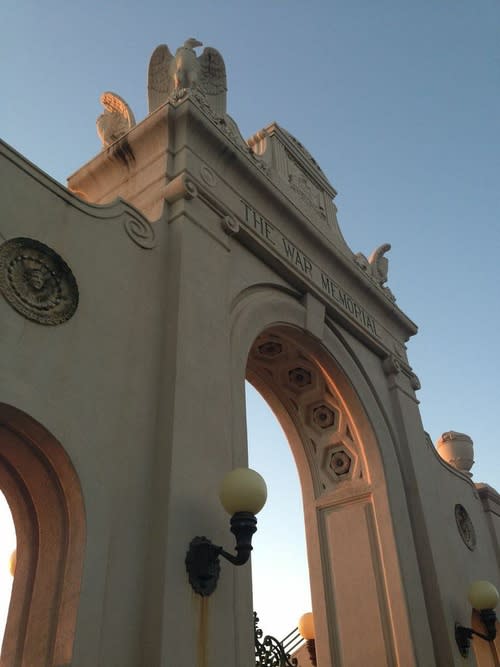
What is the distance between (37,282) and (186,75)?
5044 mm

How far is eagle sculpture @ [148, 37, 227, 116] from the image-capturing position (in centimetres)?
974

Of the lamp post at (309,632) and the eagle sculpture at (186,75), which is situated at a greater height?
the eagle sculpture at (186,75)

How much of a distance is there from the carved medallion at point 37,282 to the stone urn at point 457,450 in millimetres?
11047

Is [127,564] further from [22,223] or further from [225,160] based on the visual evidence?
[225,160]

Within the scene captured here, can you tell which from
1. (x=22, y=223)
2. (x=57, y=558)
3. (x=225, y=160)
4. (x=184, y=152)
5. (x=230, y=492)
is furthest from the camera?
(x=225, y=160)

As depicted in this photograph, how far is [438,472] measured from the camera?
518 inches

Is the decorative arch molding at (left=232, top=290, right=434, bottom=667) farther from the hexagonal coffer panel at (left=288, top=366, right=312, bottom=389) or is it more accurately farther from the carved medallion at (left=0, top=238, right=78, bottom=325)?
the carved medallion at (left=0, top=238, right=78, bottom=325)

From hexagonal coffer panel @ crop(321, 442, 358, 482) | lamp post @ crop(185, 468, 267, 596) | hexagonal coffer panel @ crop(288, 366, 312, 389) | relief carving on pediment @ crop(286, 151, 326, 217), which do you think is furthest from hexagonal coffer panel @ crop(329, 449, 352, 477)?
lamp post @ crop(185, 468, 267, 596)

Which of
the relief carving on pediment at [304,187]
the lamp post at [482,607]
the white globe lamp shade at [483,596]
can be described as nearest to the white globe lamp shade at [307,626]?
the lamp post at [482,607]

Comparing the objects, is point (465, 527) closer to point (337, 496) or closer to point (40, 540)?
point (337, 496)

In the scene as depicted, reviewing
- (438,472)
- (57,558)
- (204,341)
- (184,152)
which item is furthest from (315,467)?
(57,558)

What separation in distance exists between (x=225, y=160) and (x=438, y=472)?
24.7 ft

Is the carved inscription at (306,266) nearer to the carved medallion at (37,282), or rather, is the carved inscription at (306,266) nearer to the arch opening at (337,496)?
the arch opening at (337,496)

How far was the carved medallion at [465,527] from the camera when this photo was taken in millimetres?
12828
